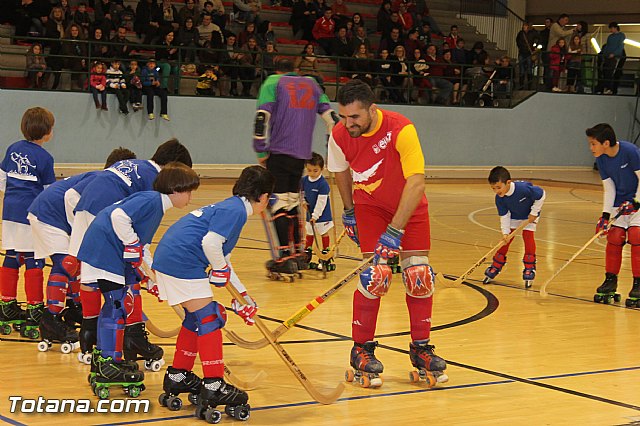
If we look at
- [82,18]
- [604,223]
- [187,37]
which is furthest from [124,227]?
[187,37]

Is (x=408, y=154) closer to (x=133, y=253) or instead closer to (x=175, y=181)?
(x=175, y=181)

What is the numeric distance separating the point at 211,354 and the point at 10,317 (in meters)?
2.75

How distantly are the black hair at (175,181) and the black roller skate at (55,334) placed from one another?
5.26 ft

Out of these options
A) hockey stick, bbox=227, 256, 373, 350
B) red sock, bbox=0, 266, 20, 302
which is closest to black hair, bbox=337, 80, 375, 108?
hockey stick, bbox=227, 256, 373, 350

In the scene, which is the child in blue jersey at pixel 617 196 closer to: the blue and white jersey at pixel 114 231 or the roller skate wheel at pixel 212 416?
the blue and white jersey at pixel 114 231

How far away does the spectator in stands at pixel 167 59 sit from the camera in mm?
21094

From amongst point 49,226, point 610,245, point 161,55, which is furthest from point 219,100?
point 49,226

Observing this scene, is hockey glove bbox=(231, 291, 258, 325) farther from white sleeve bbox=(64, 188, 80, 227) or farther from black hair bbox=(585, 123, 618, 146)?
black hair bbox=(585, 123, 618, 146)

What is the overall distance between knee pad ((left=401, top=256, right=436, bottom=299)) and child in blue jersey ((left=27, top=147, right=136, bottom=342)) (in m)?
2.17

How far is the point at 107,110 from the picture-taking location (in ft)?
68.1

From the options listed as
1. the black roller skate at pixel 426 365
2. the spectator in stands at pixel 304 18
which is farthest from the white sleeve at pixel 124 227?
the spectator in stands at pixel 304 18

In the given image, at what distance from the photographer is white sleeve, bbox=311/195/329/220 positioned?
11734mm

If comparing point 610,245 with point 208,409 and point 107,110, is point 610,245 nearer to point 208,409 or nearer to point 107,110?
point 208,409

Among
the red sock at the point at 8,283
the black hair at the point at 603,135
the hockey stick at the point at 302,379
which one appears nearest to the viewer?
the hockey stick at the point at 302,379
